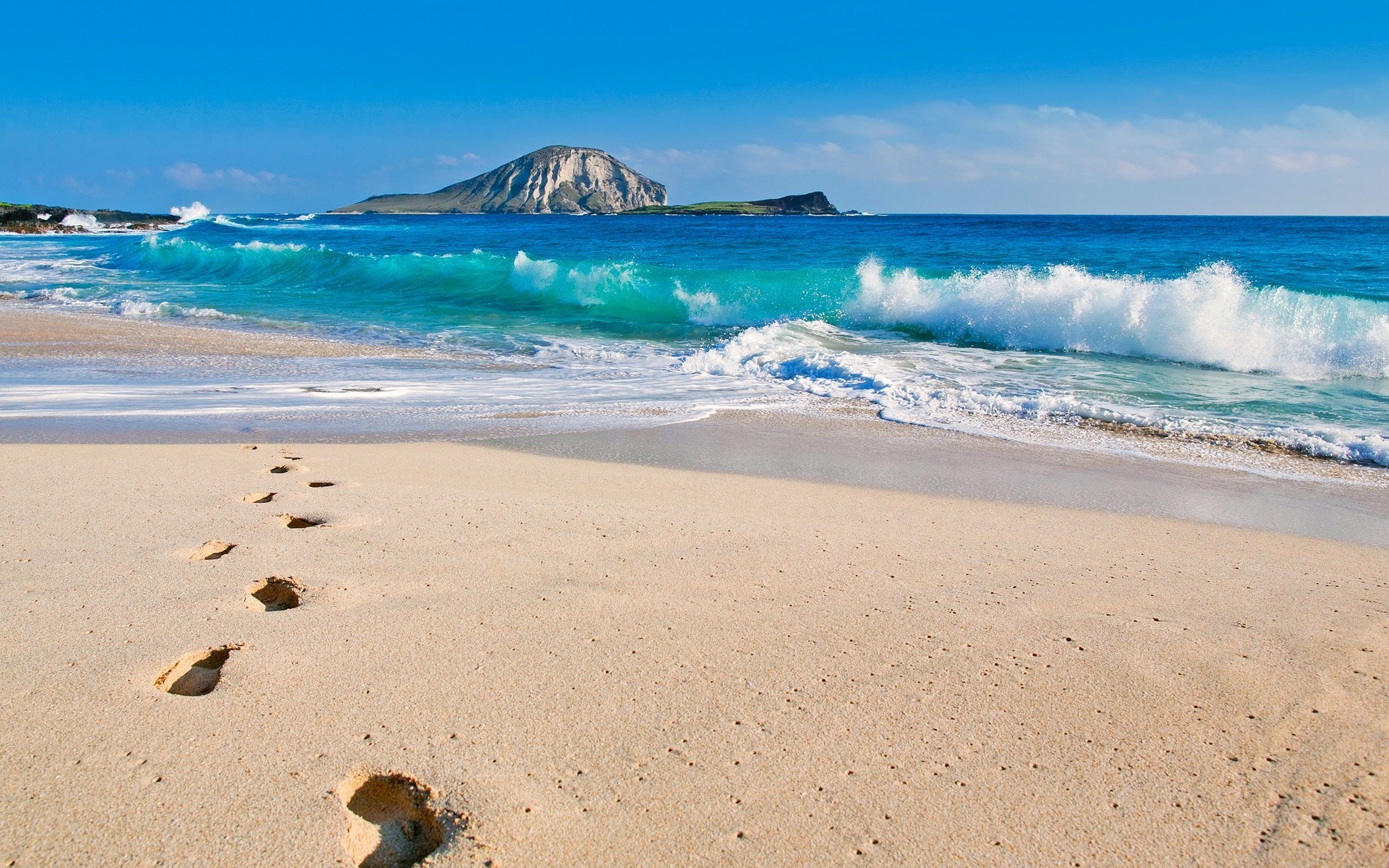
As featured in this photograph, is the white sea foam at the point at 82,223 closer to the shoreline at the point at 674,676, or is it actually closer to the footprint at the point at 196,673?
the shoreline at the point at 674,676

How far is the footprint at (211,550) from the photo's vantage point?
328 centimetres

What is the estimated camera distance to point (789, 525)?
13.3 feet

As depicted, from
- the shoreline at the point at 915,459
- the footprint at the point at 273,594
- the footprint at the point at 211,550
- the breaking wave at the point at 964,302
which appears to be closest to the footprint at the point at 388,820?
the footprint at the point at 273,594

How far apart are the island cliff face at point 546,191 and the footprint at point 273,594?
12829 cm

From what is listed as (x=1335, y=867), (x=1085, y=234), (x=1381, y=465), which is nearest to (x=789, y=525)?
(x=1335, y=867)

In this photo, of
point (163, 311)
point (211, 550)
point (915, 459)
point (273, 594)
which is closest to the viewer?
point (273, 594)

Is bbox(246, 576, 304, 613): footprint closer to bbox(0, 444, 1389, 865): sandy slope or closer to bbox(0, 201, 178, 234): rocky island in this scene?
bbox(0, 444, 1389, 865): sandy slope

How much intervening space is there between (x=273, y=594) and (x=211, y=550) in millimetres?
611

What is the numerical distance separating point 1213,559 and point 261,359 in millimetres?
10024

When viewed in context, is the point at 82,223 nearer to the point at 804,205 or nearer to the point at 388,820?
the point at 388,820

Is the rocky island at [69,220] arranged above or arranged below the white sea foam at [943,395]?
above

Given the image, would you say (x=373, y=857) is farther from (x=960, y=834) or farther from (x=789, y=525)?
(x=789, y=525)

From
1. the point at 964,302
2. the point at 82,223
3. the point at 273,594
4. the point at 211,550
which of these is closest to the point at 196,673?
the point at 273,594

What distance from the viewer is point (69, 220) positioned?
53.2 m
